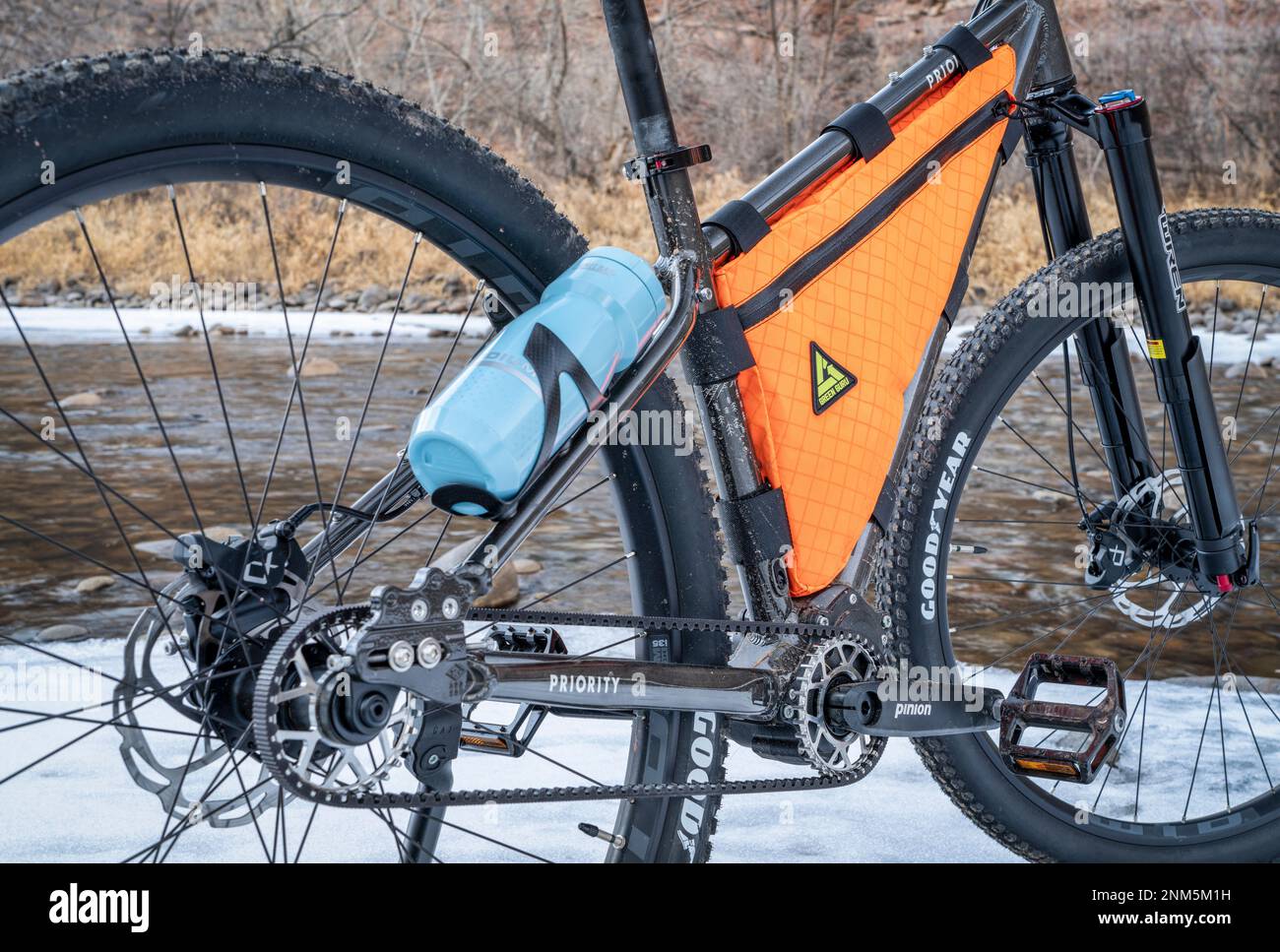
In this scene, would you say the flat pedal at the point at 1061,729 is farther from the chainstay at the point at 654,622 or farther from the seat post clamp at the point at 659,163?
the seat post clamp at the point at 659,163

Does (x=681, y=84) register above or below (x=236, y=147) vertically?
above

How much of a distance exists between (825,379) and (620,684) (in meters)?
0.44

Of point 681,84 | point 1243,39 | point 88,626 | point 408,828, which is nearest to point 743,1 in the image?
point 681,84

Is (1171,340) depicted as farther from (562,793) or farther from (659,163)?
(562,793)

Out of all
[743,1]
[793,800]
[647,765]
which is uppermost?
[743,1]

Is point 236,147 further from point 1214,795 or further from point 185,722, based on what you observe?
point 1214,795

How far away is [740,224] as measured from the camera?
1487mm

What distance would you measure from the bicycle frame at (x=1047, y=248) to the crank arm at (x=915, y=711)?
13cm

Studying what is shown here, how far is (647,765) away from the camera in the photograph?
60.6 inches

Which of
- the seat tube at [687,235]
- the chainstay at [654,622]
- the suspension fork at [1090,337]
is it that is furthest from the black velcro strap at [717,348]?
the suspension fork at [1090,337]

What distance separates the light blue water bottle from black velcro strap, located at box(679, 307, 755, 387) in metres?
0.12

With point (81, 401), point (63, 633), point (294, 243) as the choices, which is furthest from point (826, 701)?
point (294, 243)

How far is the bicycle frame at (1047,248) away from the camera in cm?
142
